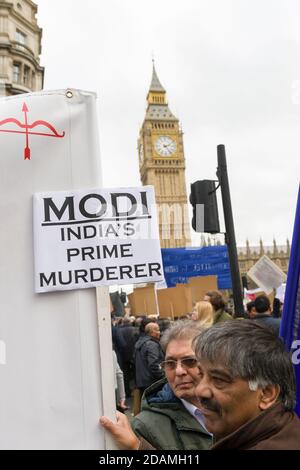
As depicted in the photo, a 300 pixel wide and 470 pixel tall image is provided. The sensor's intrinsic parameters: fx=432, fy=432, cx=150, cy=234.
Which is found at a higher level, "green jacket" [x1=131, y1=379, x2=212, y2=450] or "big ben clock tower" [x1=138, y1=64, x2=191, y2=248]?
"big ben clock tower" [x1=138, y1=64, x2=191, y2=248]

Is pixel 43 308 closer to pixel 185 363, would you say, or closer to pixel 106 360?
pixel 106 360

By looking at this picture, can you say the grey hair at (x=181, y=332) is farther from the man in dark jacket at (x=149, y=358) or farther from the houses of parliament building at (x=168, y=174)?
the houses of parliament building at (x=168, y=174)

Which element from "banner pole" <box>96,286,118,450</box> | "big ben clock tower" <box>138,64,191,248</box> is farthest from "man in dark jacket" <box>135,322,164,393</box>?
"big ben clock tower" <box>138,64,191,248</box>

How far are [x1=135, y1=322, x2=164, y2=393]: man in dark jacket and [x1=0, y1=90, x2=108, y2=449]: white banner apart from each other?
12.9 ft

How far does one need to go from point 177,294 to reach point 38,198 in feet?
21.7

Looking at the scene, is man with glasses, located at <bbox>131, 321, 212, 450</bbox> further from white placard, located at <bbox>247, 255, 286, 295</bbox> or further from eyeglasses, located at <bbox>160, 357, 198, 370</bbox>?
white placard, located at <bbox>247, 255, 286, 295</bbox>

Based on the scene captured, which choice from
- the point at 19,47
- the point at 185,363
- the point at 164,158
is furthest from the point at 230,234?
the point at 164,158

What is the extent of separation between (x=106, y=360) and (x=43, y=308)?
Answer: 0.30 m

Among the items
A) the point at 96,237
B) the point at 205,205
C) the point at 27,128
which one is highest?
the point at 205,205

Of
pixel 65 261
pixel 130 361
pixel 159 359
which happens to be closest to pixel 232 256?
pixel 159 359

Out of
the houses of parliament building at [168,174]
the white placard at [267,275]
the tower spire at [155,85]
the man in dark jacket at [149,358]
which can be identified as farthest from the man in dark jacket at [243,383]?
the tower spire at [155,85]

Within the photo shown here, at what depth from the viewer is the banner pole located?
5.05 ft

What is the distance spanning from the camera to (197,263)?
8.12m

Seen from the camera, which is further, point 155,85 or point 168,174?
point 155,85
